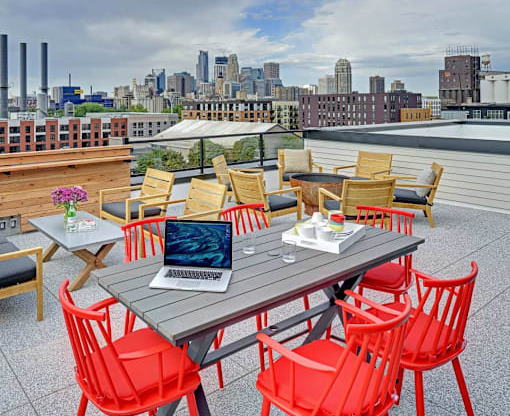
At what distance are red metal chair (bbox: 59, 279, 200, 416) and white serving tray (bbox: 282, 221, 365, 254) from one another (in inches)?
37.5

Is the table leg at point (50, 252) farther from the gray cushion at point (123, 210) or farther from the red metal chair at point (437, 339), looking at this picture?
the red metal chair at point (437, 339)

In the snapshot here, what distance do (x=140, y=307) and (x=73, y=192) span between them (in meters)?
2.80

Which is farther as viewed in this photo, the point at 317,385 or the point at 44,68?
the point at 44,68

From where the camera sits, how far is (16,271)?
11.1ft

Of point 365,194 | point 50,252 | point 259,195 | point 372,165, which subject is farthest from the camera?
point 372,165

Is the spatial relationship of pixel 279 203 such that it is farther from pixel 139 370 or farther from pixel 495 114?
pixel 495 114

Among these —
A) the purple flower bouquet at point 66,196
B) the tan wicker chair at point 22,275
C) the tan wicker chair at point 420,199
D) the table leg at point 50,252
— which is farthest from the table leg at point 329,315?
the tan wicker chair at point 420,199

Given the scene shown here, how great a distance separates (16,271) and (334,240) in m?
2.29

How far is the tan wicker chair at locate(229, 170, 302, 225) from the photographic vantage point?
546 cm

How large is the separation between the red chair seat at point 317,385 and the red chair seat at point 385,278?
88 centimetres

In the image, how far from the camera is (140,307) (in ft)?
6.25

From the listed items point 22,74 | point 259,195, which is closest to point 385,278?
point 259,195

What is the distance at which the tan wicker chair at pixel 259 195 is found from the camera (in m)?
5.46

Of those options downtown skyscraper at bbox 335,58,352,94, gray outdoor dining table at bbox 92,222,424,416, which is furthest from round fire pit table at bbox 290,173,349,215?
downtown skyscraper at bbox 335,58,352,94
